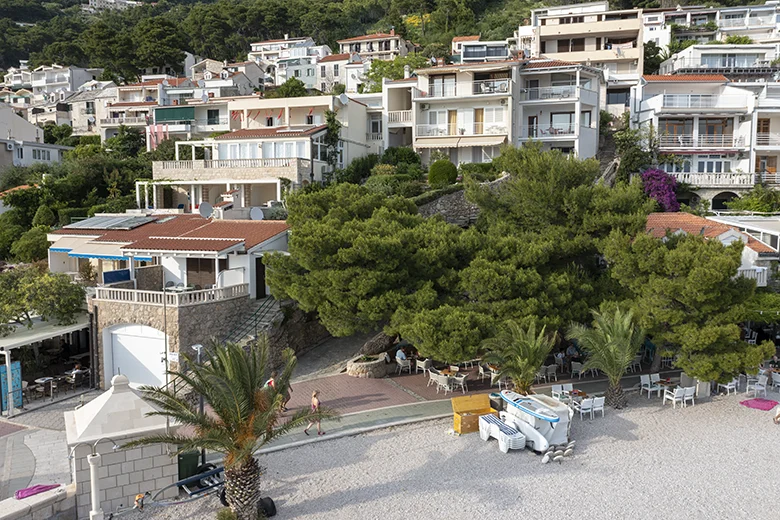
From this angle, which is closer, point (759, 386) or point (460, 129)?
point (759, 386)

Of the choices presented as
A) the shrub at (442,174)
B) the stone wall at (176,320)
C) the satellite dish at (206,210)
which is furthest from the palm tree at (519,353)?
the satellite dish at (206,210)

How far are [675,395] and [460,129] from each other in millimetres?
26012

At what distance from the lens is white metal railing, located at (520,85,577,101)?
40562mm

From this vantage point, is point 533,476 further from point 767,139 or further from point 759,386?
point 767,139

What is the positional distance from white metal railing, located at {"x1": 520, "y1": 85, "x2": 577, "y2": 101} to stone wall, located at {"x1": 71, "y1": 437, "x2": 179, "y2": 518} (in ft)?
114

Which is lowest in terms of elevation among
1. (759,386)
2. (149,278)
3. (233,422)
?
(759,386)

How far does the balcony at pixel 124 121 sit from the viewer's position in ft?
200

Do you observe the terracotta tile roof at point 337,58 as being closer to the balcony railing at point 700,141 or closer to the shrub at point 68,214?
the shrub at point 68,214

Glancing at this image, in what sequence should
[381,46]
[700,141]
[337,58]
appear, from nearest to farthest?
[700,141] → [337,58] → [381,46]

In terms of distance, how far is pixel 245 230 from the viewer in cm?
2795

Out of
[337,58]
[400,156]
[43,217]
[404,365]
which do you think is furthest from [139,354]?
[337,58]

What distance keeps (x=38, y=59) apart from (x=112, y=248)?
9080 centimetres

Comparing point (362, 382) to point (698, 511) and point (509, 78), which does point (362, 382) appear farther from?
point (509, 78)

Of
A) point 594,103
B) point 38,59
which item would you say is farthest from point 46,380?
point 38,59
